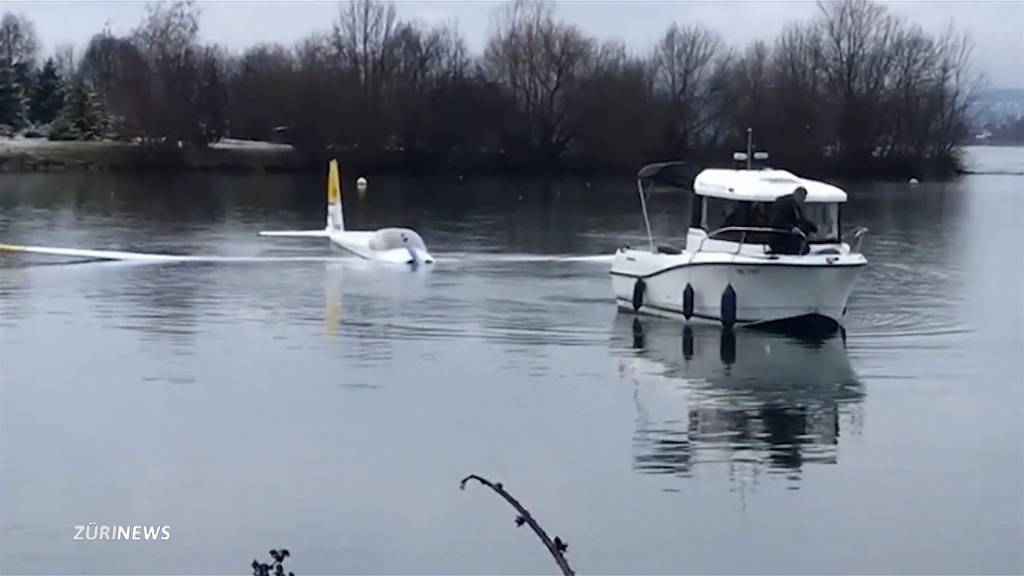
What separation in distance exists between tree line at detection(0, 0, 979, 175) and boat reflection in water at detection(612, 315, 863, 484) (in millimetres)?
48789

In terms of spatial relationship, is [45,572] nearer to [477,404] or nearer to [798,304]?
[477,404]

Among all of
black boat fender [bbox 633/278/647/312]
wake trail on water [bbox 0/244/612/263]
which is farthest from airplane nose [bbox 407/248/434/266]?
black boat fender [bbox 633/278/647/312]

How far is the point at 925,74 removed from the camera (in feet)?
254

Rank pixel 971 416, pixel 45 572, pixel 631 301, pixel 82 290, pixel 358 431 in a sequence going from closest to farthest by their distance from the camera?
pixel 45 572
pixel 358 431
pixel 971 416
pixel 631 301
pixel 82 290

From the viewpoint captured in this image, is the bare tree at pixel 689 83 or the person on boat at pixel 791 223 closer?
the person on boat at pixel 791 223

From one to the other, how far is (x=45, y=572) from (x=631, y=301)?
11782mm

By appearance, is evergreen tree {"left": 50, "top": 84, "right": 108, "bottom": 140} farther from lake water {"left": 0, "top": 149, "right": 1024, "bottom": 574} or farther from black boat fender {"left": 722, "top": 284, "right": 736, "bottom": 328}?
black boat fender {"left": 722, "top": 284, "right": 736, "bottom": 328}

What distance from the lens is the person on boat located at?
18891 mm

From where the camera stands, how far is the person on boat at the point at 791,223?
18.9 m

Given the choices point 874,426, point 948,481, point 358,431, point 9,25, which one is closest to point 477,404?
point 358,431

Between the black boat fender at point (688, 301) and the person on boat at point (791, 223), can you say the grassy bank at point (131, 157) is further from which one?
the person on boat at point (791, 223)

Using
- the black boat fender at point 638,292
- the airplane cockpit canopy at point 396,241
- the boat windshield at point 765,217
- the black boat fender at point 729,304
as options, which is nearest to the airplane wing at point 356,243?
the airplane cockpit canopy at point 396,241

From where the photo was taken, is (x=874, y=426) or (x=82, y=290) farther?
(x=82, y=290)
